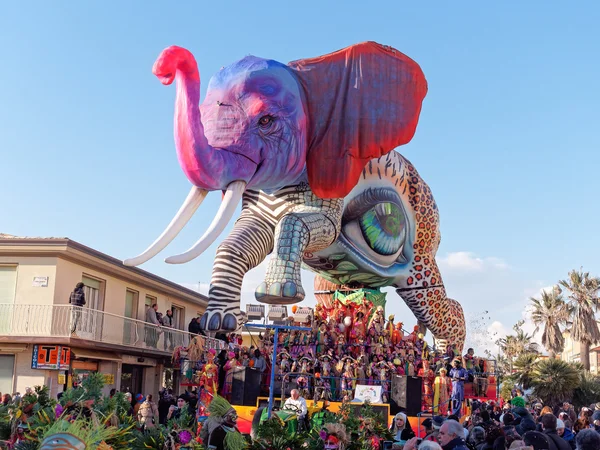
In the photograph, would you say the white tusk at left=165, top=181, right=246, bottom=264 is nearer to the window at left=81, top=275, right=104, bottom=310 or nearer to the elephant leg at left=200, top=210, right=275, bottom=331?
the elephant leg at left=200, top=210, right=275, bottom=331

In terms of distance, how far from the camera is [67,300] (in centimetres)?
1894

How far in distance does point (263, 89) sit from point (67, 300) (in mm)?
10234

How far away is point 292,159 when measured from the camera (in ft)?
37.2

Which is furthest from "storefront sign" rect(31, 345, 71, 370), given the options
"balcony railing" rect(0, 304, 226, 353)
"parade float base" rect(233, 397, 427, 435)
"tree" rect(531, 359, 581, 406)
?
"tree" rect(531, 359, 581, 406)

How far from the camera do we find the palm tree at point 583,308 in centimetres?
3888

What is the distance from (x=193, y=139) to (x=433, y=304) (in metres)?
7.31

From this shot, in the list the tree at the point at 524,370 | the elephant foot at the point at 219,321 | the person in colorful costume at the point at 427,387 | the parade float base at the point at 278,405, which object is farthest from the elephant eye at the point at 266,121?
the tree at the point at 524,370

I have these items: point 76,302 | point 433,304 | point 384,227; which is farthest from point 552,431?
point 76,302

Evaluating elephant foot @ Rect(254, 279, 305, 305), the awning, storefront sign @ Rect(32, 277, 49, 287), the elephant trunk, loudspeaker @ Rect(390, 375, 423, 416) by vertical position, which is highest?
the elephant trunk

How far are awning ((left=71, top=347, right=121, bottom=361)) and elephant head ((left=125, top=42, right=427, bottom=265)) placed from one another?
30.1ft

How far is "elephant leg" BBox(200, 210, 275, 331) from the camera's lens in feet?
34.8

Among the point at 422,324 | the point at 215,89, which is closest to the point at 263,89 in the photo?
the point at 215,89

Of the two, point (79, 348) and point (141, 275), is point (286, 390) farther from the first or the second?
point (141, 275)

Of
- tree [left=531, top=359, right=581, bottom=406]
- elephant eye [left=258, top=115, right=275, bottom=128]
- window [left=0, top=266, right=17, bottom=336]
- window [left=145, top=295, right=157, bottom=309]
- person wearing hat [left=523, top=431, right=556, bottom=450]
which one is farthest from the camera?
tree [left=531, top=359, right=581, bottom=406]
